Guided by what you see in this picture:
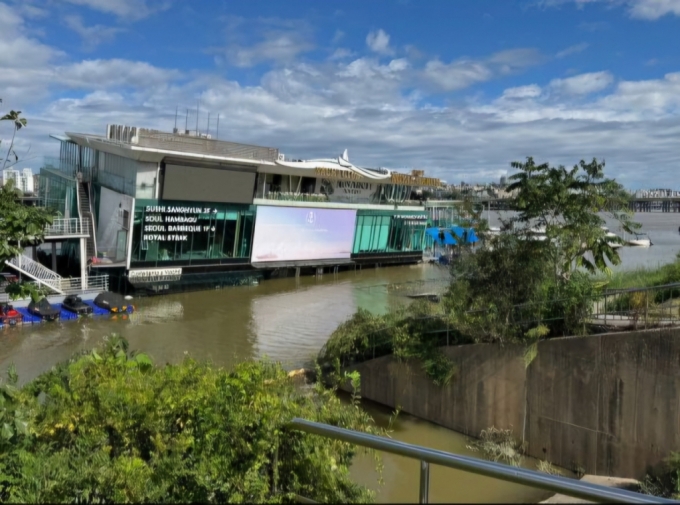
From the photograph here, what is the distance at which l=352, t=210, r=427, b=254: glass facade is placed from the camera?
47.0m

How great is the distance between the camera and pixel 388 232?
162 ft

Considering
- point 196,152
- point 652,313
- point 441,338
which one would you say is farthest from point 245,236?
point 652,313

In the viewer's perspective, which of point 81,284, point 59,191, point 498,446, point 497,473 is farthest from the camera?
point 59,191

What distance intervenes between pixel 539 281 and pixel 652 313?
251 centimetres

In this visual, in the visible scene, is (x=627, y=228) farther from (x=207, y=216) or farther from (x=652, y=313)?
(x=207, y=216)

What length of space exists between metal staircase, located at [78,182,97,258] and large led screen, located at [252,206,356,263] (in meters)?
9.90

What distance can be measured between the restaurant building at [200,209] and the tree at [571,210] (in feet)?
76.0

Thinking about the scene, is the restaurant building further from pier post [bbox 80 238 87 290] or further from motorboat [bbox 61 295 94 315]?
motorboat [bbox 61 295 94 315]

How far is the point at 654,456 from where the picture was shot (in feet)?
35.7

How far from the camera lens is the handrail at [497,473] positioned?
2.27 meters

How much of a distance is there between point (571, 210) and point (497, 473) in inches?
509

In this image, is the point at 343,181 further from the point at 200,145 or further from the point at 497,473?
the point at 497,473

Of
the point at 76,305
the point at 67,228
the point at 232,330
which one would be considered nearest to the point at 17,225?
the point at 232,330

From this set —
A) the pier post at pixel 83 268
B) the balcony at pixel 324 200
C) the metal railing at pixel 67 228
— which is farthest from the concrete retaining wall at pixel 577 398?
the balcony at pixel 324 200
